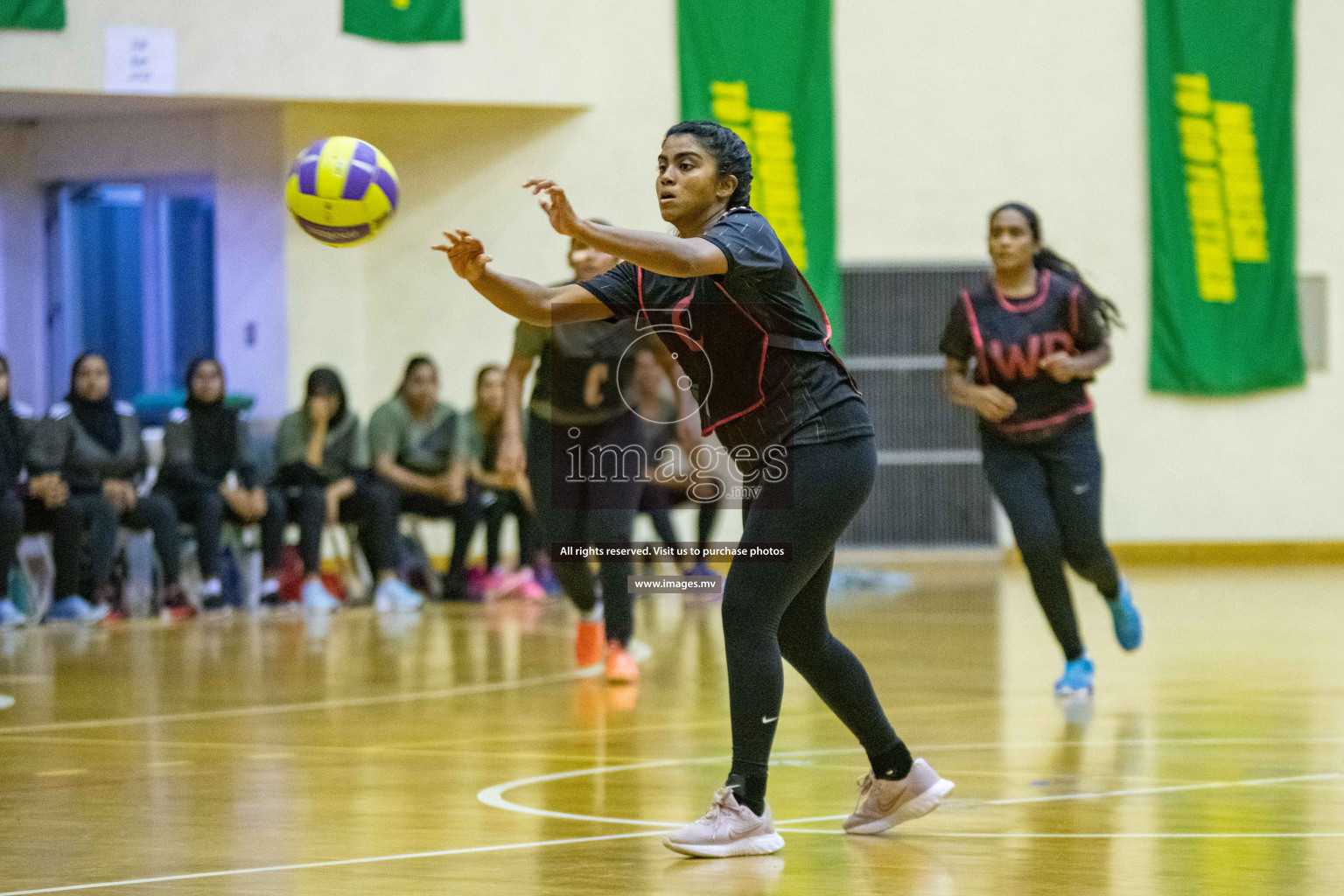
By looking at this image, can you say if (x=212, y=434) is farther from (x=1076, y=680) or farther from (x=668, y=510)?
(x=1076, y=680)

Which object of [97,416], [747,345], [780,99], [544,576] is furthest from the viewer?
[780,99]

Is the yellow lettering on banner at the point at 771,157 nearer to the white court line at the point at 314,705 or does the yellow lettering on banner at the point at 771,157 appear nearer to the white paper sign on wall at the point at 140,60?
the white paper sign on wall at the point at 140,60

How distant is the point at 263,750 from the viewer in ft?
17.6

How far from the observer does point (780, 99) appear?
13742 mm

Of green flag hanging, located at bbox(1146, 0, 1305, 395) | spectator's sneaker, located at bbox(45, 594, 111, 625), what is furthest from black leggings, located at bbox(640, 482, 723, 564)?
green flag hanging, located at bbox(1146, 0, 1305, 395)

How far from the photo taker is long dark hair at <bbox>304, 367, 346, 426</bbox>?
10930 mm

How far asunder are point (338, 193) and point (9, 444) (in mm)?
5919

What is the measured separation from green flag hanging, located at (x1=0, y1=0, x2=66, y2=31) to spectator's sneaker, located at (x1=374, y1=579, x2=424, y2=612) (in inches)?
191

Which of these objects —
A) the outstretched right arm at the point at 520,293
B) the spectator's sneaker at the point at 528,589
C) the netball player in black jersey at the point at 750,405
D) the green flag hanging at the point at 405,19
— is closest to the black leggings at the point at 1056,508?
the netball player in black jersey at the point at 750,405

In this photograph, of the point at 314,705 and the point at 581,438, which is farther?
the point at 581,438

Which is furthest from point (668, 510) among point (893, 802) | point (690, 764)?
point (893, 802)

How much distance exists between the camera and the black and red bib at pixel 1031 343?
6.46 metres

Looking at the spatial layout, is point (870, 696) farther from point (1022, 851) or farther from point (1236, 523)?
point (1236, 523)

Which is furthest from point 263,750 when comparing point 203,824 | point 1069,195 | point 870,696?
point 1069,195
